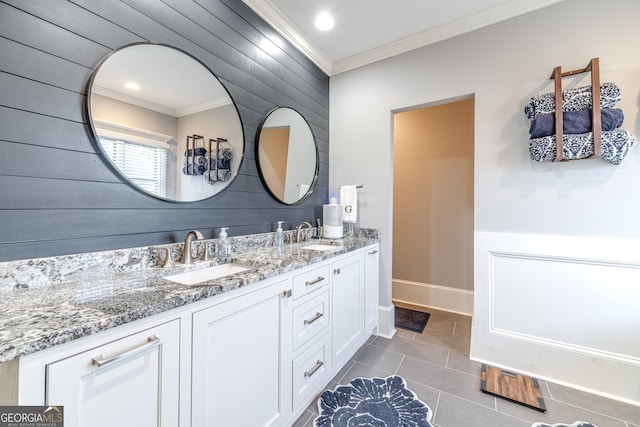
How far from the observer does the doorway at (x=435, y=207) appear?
2.93 meters

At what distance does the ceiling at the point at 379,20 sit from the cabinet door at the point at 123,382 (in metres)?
2.15

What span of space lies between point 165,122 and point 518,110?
2319 mm

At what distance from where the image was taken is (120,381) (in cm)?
72

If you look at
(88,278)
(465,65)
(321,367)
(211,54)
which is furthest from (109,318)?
(465,65)

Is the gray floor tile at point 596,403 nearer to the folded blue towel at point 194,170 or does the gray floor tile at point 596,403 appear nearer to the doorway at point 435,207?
the doorway at point 435,207

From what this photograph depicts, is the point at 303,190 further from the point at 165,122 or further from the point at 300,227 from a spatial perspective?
the point at 165,122

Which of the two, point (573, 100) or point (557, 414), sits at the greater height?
point (573, 100)

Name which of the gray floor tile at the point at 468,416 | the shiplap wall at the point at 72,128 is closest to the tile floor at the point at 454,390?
the gray floor tile at the point at 468,416

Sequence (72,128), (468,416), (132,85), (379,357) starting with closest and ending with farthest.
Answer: (72,128) → (132,85) → (468,416) → (379,357)

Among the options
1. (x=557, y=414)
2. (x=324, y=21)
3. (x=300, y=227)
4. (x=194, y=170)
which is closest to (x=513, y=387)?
(x=557, y=414)

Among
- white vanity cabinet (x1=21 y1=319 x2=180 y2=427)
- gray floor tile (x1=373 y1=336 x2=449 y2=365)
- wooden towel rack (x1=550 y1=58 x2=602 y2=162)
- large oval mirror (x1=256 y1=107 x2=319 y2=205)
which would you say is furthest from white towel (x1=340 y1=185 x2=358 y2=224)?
white vanity cabinet (x1=21 y1=319 x2=180 y2=427)

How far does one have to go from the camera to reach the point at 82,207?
3.62 ft

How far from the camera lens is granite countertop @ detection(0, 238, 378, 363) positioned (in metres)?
0.59

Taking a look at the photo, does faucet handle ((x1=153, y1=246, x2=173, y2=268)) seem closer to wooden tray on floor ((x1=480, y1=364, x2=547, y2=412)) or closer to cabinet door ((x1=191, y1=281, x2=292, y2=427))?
cabinet door ((x1=191, y1=281, x2=292, y2=427))
